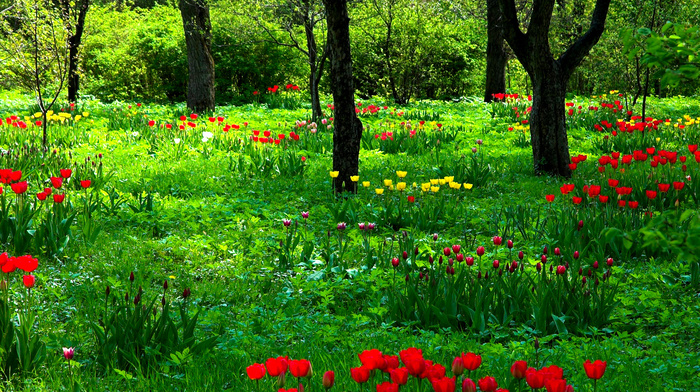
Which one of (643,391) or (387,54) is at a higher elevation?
(387,54)

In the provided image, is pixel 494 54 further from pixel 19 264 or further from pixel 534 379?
pixel 534 379

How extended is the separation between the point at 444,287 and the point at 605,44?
9.64 metres

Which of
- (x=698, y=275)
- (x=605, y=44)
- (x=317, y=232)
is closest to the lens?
(x=698, y=275)

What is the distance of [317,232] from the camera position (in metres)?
5.36

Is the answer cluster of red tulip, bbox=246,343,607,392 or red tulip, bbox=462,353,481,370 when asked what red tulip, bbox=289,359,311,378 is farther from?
red tulip, bbox=462,353,481,370

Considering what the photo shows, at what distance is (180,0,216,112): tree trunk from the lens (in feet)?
39.2

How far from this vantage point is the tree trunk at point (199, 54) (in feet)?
39.2

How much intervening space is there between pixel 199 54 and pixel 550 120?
317 inches

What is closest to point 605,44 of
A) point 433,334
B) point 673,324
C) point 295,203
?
point 295,203

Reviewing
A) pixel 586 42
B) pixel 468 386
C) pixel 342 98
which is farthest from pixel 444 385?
pixel 586 42

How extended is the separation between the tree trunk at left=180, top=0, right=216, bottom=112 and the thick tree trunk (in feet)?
24.7

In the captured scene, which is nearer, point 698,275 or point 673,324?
point 673,324

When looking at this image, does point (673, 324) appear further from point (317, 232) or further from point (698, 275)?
point (317, 232)

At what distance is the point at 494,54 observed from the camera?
1477 cm
